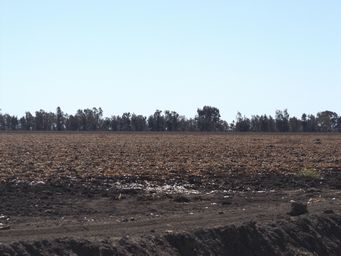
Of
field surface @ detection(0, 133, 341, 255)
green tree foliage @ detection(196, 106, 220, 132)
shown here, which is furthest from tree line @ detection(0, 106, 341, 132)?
field surface @ detection(0, 133, 341, 255)

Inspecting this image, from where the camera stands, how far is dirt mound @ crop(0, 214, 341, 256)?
9703 mm

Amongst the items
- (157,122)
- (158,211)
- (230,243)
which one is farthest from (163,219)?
(157,122)

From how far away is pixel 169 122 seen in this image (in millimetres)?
179500

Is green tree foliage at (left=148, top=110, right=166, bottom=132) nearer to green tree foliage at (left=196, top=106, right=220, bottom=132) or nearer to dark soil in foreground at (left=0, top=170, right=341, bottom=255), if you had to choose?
green tree foliage at (left=196, top=106, right=220, bottom=132)

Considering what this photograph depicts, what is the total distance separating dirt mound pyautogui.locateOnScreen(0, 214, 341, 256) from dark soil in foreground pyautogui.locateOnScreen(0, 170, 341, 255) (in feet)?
0.05

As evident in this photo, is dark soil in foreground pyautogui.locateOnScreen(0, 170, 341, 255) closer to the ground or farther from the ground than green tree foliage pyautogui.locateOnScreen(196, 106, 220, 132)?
closer to the ground

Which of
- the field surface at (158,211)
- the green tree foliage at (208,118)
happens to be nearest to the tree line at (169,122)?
the green tree foliage at (208,118)

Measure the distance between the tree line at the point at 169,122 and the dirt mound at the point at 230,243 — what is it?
162799 millimetres

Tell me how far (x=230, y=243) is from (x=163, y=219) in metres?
1.75

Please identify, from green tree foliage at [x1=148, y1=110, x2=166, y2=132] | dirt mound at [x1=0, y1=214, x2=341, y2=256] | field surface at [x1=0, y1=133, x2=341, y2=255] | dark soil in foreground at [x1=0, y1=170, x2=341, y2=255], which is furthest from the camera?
green tree foliage at [x1=148, y1=110, x2=166, y2=132]

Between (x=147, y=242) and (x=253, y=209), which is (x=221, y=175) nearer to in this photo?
(x=253, y=209)

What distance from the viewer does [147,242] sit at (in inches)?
415

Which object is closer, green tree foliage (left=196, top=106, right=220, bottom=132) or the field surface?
the field surface

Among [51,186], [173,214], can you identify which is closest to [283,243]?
[173,214]
